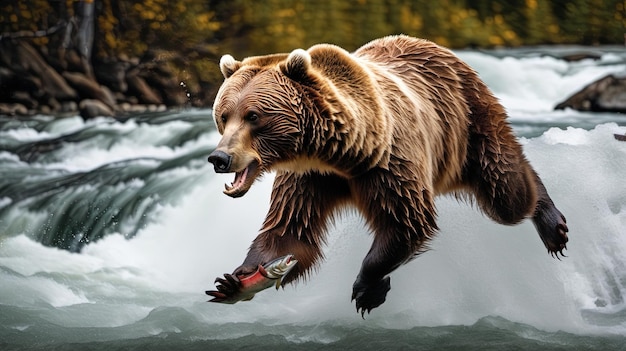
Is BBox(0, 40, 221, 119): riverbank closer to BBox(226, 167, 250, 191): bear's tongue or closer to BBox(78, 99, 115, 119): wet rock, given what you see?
BBox(78, 99, 115, 119): wet rock

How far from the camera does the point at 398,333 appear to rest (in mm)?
7336

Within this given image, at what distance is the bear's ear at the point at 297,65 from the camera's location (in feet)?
19.2

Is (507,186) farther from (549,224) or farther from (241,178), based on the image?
(241,178)

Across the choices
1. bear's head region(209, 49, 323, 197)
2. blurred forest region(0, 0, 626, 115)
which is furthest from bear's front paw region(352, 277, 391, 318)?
blurred forest region(0, 0, 626, 115)

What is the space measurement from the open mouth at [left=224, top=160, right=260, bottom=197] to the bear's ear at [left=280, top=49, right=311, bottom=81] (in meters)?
0.55

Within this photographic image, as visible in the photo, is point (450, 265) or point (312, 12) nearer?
point (450, 265)

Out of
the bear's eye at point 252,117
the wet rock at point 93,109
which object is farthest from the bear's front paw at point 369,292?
the wet rock at point 93,109

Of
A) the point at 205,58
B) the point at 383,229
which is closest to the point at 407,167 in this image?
the point at 383,229

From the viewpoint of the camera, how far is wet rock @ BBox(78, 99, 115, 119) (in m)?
13.5

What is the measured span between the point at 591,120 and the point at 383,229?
680 centimetres

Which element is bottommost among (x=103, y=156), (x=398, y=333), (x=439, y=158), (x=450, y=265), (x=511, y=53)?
(x=398, y=333)

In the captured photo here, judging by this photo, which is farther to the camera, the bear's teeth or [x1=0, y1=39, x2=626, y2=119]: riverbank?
[x1=0, y1=39, x2=626, y2=119]: riverbank

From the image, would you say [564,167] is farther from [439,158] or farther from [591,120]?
[591,120]

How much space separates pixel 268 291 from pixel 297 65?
9.14ft
